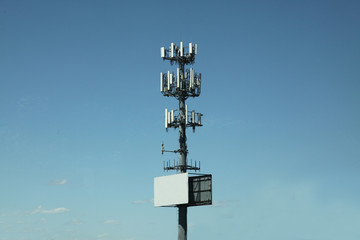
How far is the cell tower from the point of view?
81938 mm

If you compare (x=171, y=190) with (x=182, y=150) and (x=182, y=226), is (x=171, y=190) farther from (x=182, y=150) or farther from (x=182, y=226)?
(x=182, y=150)

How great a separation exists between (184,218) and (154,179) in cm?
725

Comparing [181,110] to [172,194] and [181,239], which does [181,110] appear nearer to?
[172,194]

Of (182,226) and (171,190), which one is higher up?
(171,190)

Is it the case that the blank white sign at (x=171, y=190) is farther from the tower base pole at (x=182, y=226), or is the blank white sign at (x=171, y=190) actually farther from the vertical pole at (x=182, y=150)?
the vertical pole at (x=182, y=150)

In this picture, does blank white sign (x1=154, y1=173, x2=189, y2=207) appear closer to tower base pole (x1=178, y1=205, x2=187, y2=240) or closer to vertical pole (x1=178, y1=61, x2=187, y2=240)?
tower base pole (x1=178, y1=205, x2=187, y2=240)

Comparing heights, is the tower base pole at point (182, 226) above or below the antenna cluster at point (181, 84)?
below

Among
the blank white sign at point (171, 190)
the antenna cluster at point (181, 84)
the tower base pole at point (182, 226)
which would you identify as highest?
the antenna cluster at point (181, 84)

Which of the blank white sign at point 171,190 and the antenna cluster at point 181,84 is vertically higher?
the antenna cluster at point 181,84

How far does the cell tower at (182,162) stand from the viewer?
8194 centimetres

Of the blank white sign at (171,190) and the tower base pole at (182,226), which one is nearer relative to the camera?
the blank white sign at (171,190)

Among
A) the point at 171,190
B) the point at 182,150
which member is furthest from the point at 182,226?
the point at 182,150

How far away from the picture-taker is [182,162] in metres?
85.1

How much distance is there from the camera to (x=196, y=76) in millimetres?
87438
